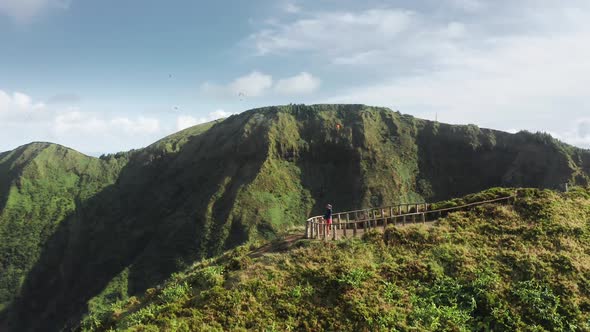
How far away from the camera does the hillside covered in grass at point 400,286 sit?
633 inches

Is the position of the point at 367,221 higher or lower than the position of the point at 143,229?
higher

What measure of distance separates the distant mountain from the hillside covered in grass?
72565 mm

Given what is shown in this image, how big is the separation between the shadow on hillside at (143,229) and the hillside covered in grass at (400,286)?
2877 inches

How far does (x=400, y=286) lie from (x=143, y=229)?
350 feet

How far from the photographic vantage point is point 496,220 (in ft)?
77.8

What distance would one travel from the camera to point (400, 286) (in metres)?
18.1

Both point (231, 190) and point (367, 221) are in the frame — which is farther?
point (231, 190)

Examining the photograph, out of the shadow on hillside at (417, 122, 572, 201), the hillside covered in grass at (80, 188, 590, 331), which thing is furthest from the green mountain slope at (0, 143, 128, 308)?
the hillside covered in grass at (80, 188, 590, 331)

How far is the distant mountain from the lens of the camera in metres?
96.4

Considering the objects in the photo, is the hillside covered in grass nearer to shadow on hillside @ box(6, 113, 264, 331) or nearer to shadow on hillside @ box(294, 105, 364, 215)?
shadow on hillside @ box(6, 113, 264, 331)

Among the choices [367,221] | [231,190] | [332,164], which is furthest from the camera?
[332,164]

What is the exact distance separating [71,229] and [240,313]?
424ft

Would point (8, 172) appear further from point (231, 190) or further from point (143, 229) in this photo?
point (231, 190)

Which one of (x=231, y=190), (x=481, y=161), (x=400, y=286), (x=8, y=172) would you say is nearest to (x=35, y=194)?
(x=8, y=172)
